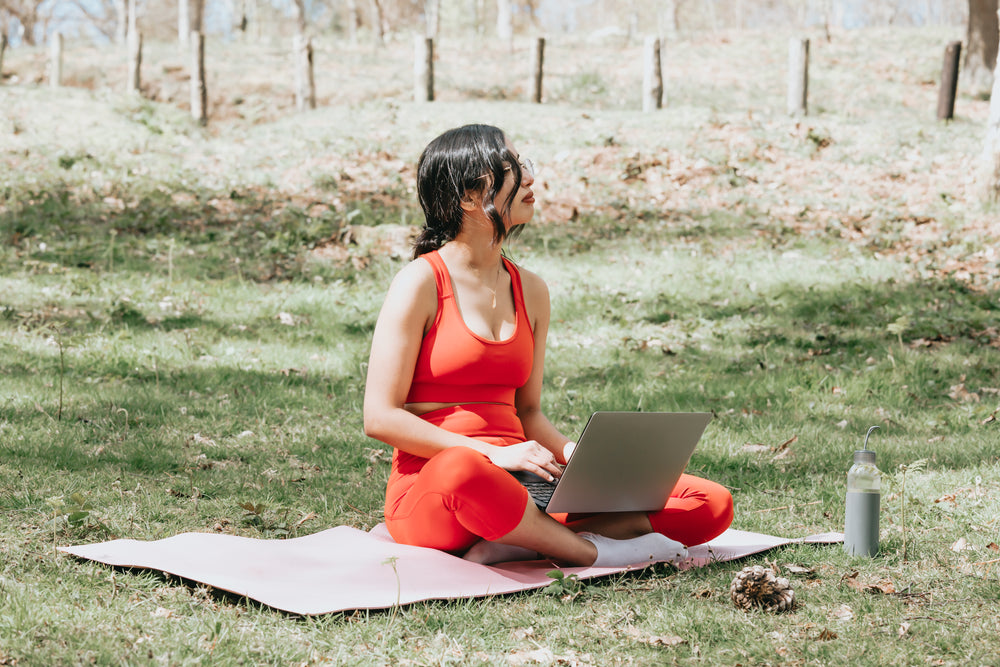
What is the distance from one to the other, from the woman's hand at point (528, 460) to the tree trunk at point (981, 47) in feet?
64.1

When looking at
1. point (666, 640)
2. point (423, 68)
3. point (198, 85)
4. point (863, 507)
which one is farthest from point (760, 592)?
point (198, 85)

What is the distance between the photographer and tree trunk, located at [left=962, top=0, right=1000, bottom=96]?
63.4ft

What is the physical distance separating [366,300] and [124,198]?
448cm

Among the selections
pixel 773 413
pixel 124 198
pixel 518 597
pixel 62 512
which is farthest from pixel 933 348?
pixel 124 198

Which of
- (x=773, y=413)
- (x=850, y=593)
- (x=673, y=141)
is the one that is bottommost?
(x=773, y=413)

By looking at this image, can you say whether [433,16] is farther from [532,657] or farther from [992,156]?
[532,657]

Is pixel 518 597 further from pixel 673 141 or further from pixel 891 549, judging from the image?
pixel 673 141

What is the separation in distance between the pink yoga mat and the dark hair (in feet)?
3.91

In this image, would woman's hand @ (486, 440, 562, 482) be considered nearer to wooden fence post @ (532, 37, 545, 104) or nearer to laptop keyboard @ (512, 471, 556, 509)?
laptop keyboard @ (512, 471, 556, 509)

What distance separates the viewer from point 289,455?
17.2ft

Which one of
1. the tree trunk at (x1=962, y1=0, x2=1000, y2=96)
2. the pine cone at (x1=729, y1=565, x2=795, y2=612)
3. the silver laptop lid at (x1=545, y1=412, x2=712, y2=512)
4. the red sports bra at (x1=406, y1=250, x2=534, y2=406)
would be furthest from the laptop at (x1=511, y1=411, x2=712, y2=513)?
the tree trunk at (x1=962, y1=0, x2=1000, y2=96)

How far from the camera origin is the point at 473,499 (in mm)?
3125

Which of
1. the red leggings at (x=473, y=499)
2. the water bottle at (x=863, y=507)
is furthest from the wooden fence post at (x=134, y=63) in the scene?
the water bottle at (x=863, y=507)

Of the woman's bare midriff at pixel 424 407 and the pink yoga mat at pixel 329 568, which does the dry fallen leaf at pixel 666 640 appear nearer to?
the pink yoga mat at pixel 329 568
